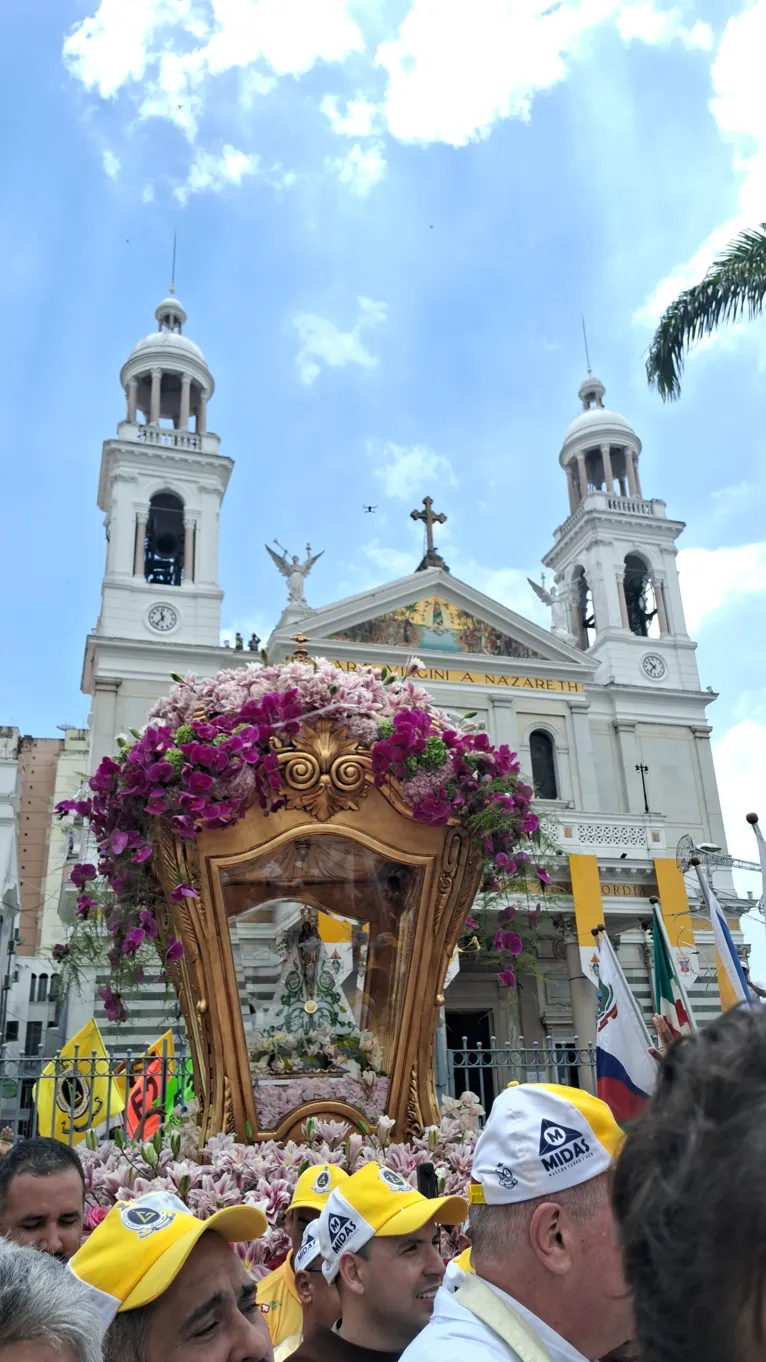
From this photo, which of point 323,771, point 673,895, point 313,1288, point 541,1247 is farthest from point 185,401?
point 541,1247

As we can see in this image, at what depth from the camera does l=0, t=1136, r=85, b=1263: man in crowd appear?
10.9 feet

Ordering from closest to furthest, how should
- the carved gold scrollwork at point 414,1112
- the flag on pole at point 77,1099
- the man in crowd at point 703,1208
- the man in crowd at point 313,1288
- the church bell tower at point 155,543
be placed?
1. the man in crowd at point 703,1208
2. the man in crowd at point 313,1288
3. the carved gold scrollwork at point 414,1112
4. the flag on pole at point 77,1099
5. the church bell tower at point 155,543

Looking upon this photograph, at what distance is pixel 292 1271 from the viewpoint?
3855mm

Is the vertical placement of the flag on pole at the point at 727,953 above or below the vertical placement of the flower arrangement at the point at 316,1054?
above

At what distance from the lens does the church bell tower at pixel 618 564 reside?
29.8 meters

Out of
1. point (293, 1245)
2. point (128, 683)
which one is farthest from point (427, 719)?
point (128, 683)

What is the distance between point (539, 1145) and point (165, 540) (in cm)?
2674

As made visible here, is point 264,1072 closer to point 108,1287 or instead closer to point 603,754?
point 108,1287

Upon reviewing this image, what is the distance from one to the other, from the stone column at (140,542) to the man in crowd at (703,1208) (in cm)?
2596

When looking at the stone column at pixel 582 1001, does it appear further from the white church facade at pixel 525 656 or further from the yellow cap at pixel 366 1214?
the yellow cap at pixel 366 1214

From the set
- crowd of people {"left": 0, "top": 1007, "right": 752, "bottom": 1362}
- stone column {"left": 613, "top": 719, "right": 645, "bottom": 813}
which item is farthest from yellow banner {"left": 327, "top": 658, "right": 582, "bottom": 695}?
crowd of people {"left": 0, "top": 1007, "right": 752, "bottom": 1362}

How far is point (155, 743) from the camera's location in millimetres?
4449

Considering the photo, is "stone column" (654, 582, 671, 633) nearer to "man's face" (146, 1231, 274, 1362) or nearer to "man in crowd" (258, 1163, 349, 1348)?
"man in crowd" (258, 1163, 349, 1348)

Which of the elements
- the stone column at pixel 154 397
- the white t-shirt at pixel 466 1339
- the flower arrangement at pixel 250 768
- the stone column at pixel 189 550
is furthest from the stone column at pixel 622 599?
the white t-shirt at pixel 466 1339
